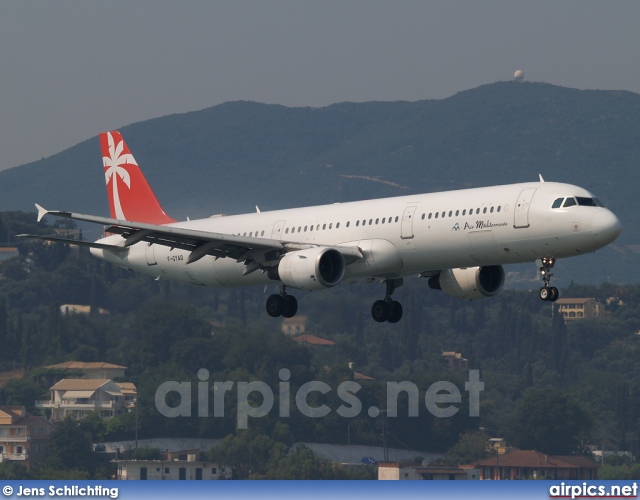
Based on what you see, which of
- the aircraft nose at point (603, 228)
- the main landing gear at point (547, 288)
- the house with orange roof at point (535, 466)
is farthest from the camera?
the house with orange roof at point (535, 466)

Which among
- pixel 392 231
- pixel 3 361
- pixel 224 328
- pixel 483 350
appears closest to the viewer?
pixel 392 231

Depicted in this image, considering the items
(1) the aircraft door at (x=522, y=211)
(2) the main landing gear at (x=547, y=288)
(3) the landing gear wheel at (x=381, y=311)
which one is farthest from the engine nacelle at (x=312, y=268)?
(2) the main landing gear at (x=547, y=288)

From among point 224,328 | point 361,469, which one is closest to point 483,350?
point 361,469

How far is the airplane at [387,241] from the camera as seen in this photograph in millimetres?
51250

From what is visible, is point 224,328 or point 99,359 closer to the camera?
point 224,328

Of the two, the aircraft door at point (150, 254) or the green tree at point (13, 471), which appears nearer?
the aircraft door at point (150, 254)

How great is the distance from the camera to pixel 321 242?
57.7 m

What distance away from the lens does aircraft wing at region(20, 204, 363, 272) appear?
55.2 m

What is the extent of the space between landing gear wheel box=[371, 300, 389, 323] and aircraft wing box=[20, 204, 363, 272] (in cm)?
556

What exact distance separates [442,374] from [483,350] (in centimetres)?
3999

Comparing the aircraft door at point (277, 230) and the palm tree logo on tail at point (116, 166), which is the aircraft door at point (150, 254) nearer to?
the palm tree logo on tail at point (116, 166)

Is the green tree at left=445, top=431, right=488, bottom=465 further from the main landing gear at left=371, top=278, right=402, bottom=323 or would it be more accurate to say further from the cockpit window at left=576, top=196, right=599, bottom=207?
the cockpit window at left=576, top=196, right=599, bottom=207

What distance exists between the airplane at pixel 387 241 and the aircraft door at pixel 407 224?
1.9 inches

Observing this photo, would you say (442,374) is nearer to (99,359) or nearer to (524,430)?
(524,430)
